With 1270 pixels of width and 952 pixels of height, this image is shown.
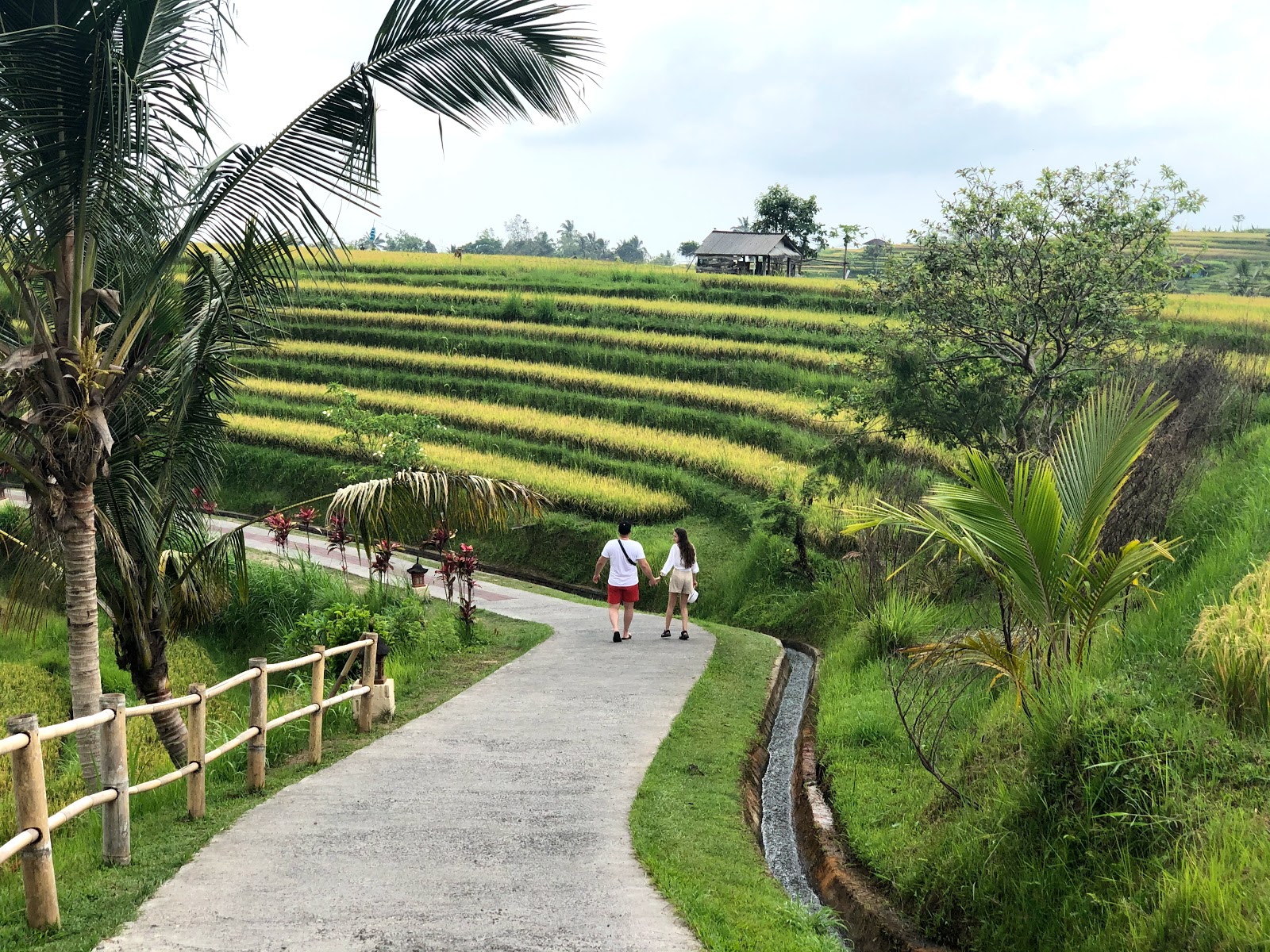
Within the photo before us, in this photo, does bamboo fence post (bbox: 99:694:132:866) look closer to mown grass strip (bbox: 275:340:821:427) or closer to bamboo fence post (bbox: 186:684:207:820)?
bamboo fence post (bbox: 186:684:207:820)

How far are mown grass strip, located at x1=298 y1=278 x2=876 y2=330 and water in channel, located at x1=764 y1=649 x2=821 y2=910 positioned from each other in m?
20.8

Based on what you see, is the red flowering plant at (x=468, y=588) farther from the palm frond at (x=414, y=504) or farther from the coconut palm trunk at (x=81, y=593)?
the coconut palm trunk at (x=81, y=593)

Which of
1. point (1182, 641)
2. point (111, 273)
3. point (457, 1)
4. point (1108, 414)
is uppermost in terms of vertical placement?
point (457, 1)

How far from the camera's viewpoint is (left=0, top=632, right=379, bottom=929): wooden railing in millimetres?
4859

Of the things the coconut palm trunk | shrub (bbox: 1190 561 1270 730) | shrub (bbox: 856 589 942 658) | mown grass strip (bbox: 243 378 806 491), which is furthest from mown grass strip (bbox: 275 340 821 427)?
shrub (bbox: 1190 561 1270 730)

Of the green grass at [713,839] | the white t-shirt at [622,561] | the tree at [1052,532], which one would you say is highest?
the tree at [1052,532]

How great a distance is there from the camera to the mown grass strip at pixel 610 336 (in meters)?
29.3

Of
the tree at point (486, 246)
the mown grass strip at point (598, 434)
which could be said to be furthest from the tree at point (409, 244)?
the mown grass strip at point (598, 434)

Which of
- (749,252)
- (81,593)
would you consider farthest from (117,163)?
(749,252)

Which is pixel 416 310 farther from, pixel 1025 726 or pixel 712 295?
pixel 1025 726

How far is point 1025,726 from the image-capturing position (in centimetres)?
689

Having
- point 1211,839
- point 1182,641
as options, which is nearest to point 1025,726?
point 1182,641

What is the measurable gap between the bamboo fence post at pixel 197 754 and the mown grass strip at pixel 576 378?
16.6 m

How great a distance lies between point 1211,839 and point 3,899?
18.8ft
